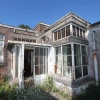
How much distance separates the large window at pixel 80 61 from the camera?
6348mm

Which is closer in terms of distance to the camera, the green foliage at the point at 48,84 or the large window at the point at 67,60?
the large window at the point at 67,60

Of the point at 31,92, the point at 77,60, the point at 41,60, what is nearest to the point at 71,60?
the point at 77,60

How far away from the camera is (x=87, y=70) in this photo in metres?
7.22

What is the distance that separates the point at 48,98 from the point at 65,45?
3.80 m

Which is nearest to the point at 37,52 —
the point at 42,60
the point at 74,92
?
the point at 42,60

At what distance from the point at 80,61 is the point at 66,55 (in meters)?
1.15

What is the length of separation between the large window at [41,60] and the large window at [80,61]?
9.08 feet

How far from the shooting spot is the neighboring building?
609cm

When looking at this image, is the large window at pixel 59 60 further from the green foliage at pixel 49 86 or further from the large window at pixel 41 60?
the large window at pixel 41 60

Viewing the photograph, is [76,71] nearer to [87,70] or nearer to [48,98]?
[87,70]

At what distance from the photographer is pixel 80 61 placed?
21.9 feet

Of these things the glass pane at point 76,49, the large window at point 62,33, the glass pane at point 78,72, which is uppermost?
the large window at point 62,33

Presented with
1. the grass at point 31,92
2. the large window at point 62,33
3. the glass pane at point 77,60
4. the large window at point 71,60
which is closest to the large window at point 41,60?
the grass at point 31,92

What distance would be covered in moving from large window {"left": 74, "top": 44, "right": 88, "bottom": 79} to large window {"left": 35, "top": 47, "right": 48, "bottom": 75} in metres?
2.77
